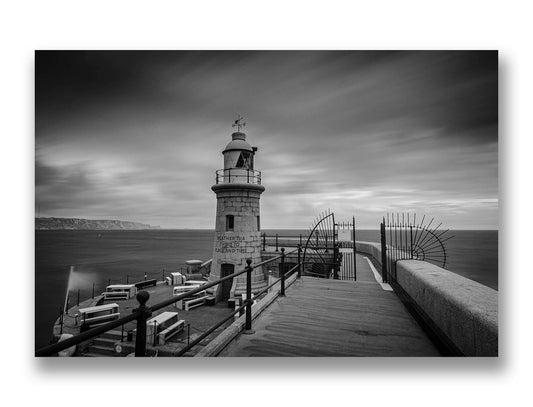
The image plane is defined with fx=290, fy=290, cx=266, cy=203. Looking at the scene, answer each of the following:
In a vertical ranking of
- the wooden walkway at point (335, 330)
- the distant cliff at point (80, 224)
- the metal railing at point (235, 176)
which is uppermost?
the metal railing at point (235, 176)

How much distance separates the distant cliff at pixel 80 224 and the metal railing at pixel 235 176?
4.09m

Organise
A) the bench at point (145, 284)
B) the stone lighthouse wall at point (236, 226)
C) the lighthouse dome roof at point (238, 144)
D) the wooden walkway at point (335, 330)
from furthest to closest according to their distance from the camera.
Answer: the bench at point (145, 284) → the stone lighthouse wall at point (236, 226) → the lighthouse dome roof at point (238, 144) → the wooden walkway at point (335, 330)

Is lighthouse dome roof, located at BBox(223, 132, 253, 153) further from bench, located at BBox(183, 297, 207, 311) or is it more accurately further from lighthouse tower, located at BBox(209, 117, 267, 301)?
bench, located at BBox(183, 297, 207, 311)

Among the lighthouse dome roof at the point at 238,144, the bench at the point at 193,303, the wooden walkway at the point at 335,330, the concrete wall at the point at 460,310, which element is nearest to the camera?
the concrete wall at the point at 460,310

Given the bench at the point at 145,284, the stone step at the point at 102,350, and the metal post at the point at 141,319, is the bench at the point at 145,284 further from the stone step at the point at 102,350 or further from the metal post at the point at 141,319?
the metal post at the point at 141,319

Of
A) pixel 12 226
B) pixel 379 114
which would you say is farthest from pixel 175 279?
pixel 379 114

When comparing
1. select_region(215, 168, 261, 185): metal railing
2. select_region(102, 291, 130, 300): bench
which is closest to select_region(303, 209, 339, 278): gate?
select_region(215, 168, 261, 185): metal railing

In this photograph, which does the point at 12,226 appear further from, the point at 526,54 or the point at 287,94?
the point at 526,54

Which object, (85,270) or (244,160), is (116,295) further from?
(85,270)

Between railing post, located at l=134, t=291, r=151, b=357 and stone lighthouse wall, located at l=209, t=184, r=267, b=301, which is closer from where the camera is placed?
railing post, located at l=134, t=291, r=151, b=357

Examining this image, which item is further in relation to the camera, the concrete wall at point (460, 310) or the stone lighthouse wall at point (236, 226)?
the stone lighthouse wall at point (236, 226)

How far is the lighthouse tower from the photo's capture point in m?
10.0

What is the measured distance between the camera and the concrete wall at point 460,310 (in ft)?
7.23
